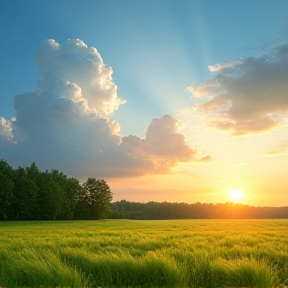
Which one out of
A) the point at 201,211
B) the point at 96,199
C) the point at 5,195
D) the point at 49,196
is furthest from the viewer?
the point at 201,211

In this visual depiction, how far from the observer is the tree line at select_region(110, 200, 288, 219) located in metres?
150

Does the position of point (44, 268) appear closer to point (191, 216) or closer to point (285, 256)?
point (285, 256)

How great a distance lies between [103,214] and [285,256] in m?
90.1

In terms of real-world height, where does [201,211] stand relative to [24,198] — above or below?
→ above

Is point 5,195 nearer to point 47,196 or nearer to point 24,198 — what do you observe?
point 24,198

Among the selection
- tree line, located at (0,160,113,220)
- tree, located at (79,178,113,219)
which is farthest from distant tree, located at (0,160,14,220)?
tree, located at (79,178,113,219)

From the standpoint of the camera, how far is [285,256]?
10602 millimetres

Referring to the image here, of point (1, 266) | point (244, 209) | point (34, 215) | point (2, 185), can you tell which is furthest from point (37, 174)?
point (244, 209)

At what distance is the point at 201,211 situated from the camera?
15425 cm

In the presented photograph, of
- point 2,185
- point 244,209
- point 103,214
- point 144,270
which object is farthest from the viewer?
point 244,209

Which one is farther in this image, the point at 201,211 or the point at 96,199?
the point at 201,211

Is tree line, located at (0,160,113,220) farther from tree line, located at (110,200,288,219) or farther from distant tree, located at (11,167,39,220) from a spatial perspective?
tree line, located at (110,200,288,219)

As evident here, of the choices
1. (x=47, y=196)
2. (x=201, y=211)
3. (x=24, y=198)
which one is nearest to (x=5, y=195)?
(x=24, y=198)

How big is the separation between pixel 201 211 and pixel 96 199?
7012 centimetres
